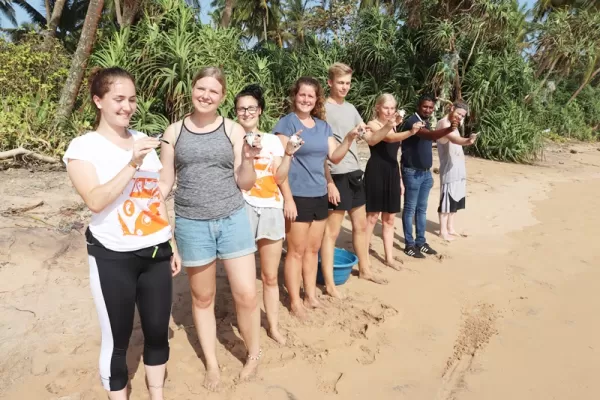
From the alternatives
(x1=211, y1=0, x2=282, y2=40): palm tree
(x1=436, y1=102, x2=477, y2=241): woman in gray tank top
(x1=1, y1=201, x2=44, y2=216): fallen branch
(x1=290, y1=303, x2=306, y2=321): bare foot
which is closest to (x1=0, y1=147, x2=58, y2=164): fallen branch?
(x1=1, y1=201, x2=44, y2=216): fallen branch

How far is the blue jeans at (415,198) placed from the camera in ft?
15.4

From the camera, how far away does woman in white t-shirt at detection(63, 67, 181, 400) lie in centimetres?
191

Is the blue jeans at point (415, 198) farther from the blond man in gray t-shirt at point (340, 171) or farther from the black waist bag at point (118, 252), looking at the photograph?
the black waist bag at point (118, 252)

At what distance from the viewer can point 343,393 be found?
264cm

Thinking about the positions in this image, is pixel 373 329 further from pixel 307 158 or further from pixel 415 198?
pixel 415 198

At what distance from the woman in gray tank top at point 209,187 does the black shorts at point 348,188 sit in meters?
1.24

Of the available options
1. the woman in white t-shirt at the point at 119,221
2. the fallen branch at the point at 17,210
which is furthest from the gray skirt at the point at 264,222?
the fallen branch at the point at 17,210

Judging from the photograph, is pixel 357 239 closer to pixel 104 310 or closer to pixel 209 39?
pixel 104 310

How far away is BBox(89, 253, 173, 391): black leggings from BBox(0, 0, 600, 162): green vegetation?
211 inches

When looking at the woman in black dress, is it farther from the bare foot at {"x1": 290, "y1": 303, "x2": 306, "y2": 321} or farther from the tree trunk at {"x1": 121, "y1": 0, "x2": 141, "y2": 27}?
the tree trunk at {"x1": 121, "y1": 0, "x2": 141, "y2": 27}

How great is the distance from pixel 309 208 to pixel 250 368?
3.58ft

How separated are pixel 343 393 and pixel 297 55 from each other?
31.6 feet

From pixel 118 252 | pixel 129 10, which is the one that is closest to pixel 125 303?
pixel 118 252

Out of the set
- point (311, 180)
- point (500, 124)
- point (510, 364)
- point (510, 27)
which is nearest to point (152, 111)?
point (311, 180)
